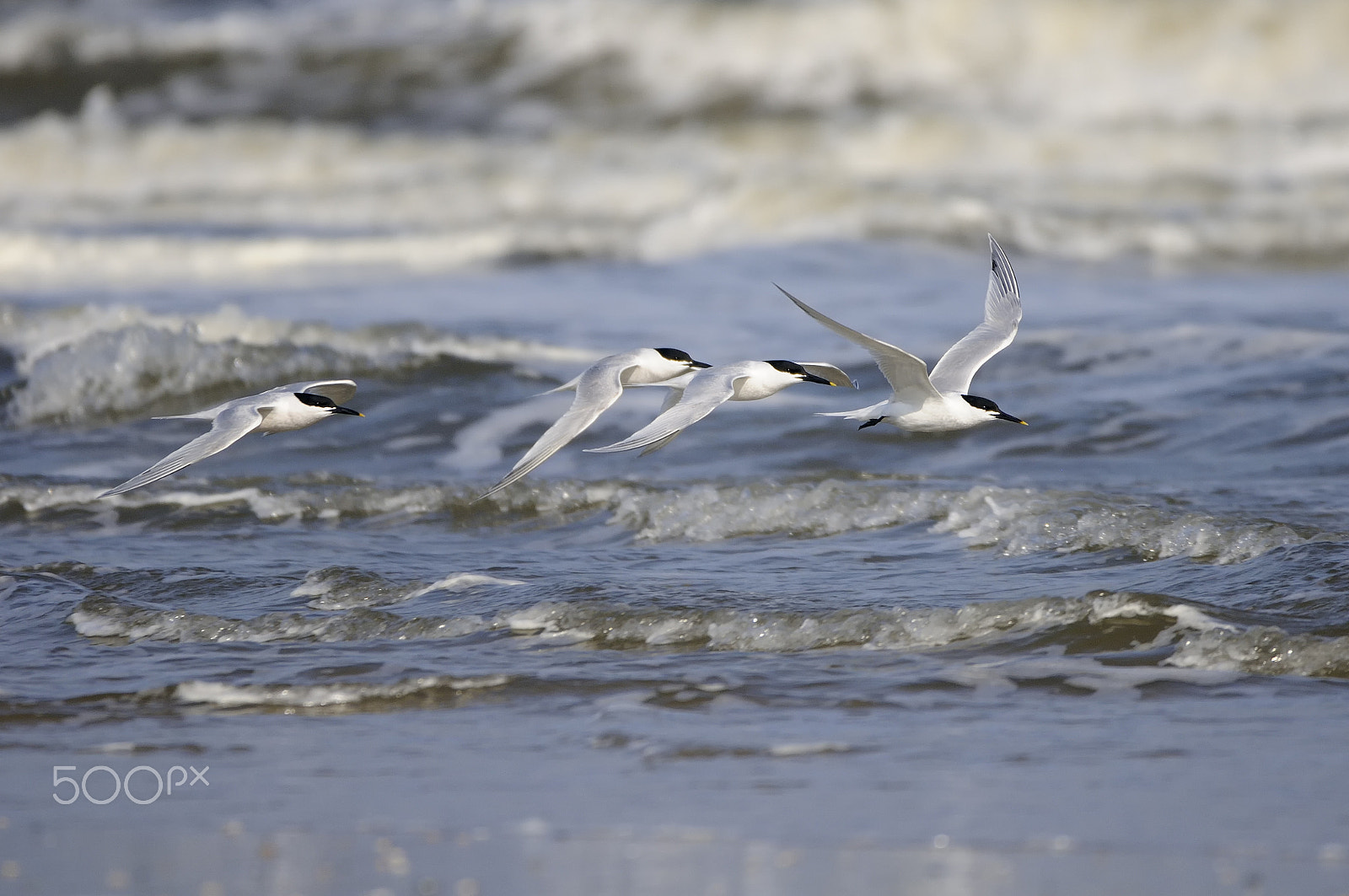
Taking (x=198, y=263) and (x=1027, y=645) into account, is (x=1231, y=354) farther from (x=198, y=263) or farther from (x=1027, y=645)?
(x=198, y=263)

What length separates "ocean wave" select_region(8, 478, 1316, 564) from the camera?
23.7 ft

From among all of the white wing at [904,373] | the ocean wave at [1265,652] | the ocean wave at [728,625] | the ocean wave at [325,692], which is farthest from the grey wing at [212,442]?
the ocean wave at [1265,652]

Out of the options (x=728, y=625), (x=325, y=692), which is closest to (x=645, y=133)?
(x=728, y=625)

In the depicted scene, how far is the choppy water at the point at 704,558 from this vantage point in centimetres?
405

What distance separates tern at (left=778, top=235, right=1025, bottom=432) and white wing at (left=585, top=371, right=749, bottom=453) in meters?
0.43

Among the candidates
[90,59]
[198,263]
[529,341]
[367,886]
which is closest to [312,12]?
[90,59]

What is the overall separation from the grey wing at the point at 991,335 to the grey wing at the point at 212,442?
297cm

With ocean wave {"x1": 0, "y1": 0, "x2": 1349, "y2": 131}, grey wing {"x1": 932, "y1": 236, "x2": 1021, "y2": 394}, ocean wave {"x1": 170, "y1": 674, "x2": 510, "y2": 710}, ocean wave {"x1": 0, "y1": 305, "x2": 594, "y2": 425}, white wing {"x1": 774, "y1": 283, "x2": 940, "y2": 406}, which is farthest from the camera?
ocean wave {"x1": 0, "y1": 0, "x2": 1349, "y2": 131}

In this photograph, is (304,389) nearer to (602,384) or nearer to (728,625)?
(602,384)

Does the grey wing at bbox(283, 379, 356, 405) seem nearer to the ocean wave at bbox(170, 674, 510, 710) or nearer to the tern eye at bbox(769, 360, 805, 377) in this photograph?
the ocean wave at bbox(170, 674, 510, 710)

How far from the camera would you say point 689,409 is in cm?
598

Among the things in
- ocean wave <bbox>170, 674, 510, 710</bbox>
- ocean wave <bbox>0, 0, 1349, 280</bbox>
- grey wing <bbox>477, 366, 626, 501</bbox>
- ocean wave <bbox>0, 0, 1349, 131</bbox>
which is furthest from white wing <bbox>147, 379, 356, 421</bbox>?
ocean wave <bbox>0, 0, 1349, 131</bbox>

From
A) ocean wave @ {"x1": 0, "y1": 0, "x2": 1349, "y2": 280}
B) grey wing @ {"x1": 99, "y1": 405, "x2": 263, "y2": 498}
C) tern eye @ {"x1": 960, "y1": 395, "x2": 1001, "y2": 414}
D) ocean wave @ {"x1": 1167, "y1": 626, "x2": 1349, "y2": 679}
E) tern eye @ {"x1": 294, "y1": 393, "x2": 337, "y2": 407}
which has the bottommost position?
ocean wave @ {"x1": 1167, "y1": 626, "x2": 1349, "y2": 679}

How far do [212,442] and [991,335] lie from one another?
3.54 meters
